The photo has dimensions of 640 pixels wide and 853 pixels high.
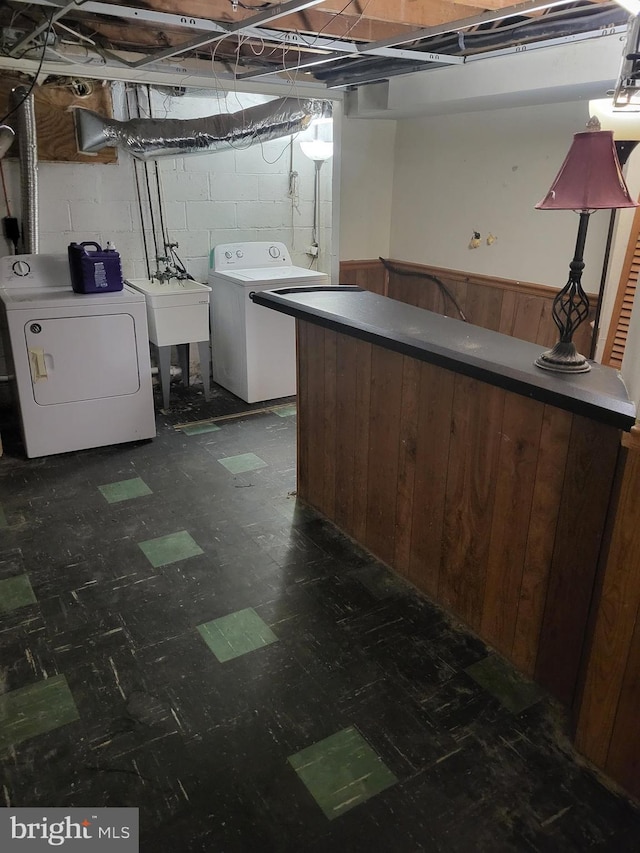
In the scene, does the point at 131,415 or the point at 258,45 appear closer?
the point at 258,45

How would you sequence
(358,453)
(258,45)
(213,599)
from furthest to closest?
1. (258,45)
2. (358,453)
3. (213,599)

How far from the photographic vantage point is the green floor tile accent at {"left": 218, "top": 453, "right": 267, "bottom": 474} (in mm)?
3641

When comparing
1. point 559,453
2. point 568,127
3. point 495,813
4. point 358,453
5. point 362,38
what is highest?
point 362,38

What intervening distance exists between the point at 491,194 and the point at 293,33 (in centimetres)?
175

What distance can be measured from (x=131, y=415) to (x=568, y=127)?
3.09 metres

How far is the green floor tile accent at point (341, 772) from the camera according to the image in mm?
1675

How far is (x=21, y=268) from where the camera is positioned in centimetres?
389

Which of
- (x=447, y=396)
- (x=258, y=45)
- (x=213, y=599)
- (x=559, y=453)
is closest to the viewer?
(x=559, y=453)

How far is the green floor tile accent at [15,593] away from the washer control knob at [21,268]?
6.88 feet

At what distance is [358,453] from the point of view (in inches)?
110

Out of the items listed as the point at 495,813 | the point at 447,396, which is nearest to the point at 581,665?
the point at 495,813

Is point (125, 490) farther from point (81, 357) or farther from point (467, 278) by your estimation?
point (467, 278)

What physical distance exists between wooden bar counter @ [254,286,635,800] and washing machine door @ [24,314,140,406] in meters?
1.25

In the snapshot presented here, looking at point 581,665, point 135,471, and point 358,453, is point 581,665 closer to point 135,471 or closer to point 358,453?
point 358,453
